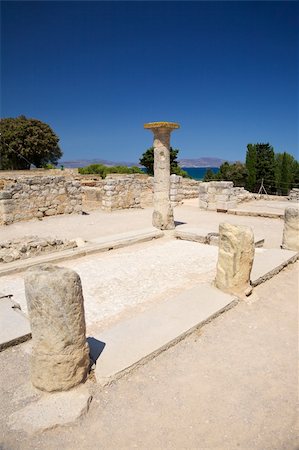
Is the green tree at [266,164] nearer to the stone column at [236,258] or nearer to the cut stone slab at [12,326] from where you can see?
the stone column at [236,258]

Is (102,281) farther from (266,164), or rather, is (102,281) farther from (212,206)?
(266,164)

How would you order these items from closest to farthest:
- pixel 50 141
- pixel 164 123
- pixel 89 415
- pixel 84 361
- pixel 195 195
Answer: pixel 89 415
pixel 84 361
pixel 164 123
pixel 195 195
pixel 50 141

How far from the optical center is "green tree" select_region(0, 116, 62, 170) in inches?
1331

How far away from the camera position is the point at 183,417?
2.94 meters

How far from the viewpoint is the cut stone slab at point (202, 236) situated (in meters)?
8.71

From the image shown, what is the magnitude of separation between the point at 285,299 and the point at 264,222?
24.5 ft

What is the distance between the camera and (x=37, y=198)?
41.3ft

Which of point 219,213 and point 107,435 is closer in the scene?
point 107,435

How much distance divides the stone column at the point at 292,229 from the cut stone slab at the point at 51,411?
6.08 metres

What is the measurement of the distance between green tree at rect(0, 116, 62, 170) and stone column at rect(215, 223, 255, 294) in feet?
103

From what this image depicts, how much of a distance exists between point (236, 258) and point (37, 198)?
9.26 meters

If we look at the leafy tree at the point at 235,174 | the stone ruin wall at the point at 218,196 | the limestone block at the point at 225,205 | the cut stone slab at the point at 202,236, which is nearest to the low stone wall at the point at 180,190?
the stone ruin wall at the point at 218,196

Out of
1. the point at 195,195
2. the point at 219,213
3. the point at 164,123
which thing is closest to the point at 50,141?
the point at 195,195

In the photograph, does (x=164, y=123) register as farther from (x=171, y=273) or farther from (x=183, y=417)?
(x=183, y=417)
